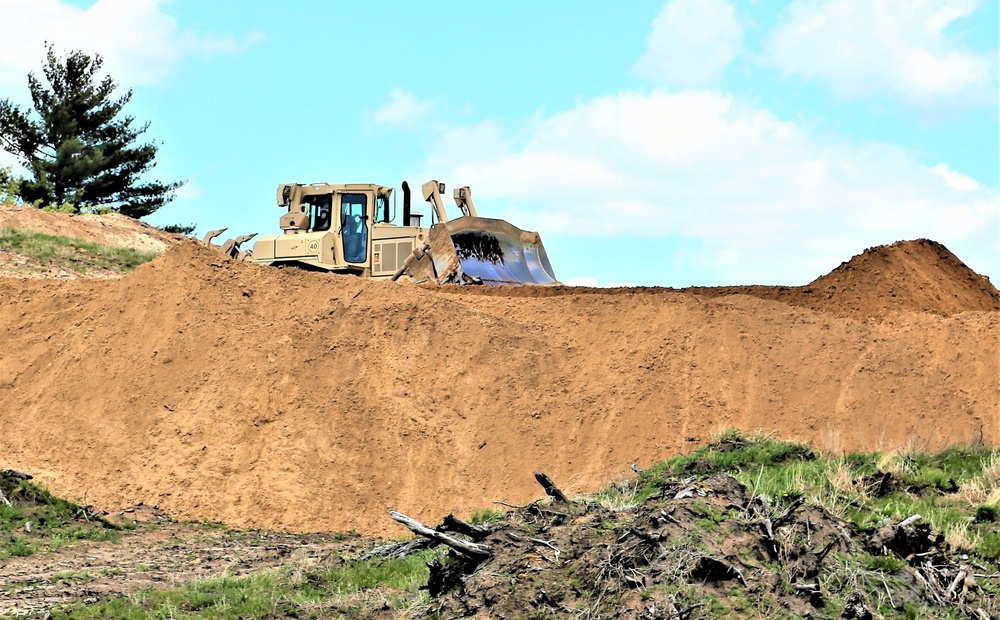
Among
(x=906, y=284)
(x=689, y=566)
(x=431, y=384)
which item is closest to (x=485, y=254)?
(x=431, y=384)

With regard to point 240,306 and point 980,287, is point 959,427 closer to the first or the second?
point 980,287

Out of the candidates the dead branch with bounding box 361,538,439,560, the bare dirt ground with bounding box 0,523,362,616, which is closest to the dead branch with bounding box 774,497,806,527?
the dead branch with bounding box 361,538,439,560

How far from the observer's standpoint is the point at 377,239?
26.0m

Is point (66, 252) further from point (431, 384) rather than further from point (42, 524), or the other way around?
point (42, 524)

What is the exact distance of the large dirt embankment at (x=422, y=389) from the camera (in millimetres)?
17594

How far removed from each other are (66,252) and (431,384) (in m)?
17.8

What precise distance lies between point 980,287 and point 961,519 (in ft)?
39.0

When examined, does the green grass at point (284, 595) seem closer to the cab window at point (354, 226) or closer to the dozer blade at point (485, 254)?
the dozer blade at point (485, 254)

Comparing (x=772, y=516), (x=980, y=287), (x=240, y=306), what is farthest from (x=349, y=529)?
(x=980, y=287)

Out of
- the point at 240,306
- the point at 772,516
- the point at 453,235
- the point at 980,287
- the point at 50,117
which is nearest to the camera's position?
the point at 772,516

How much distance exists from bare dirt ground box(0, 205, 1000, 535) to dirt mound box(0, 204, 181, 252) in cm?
1495

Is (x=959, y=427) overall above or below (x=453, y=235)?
below

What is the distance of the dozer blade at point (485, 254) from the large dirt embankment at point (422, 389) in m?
2.91

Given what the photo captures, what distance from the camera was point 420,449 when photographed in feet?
59.2
